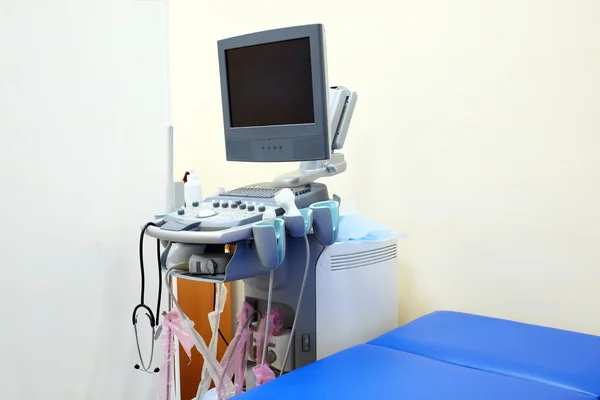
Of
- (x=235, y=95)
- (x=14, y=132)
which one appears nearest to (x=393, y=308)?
(x=235, y=95)

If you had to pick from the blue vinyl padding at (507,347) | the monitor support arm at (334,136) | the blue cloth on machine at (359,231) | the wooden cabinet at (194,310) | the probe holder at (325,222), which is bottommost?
the wooden cabinet at (194,310)

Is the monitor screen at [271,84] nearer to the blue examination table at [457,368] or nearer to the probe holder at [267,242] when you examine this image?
the probe holder at [267,242]

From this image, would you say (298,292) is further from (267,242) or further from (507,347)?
(507,347)

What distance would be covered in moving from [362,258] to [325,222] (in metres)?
0.23

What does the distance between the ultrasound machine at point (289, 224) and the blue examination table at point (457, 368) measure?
0.15 metres

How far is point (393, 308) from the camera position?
1542 millimetres

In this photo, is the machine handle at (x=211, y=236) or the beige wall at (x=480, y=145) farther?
Answer: the beige wall at (x=480, y=145)

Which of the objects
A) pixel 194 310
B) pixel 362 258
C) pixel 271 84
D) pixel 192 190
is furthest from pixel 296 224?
pixel 194 310

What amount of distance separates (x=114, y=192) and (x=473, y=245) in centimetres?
107

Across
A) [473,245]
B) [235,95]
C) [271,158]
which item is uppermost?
[235,95]

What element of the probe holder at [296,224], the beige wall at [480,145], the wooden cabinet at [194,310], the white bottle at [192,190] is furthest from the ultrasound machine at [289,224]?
the wooden cabinet at [194,310]

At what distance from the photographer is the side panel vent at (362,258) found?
1374 mm

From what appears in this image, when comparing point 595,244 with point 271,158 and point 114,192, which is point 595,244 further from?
point 114,192

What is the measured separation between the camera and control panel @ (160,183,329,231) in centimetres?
117
